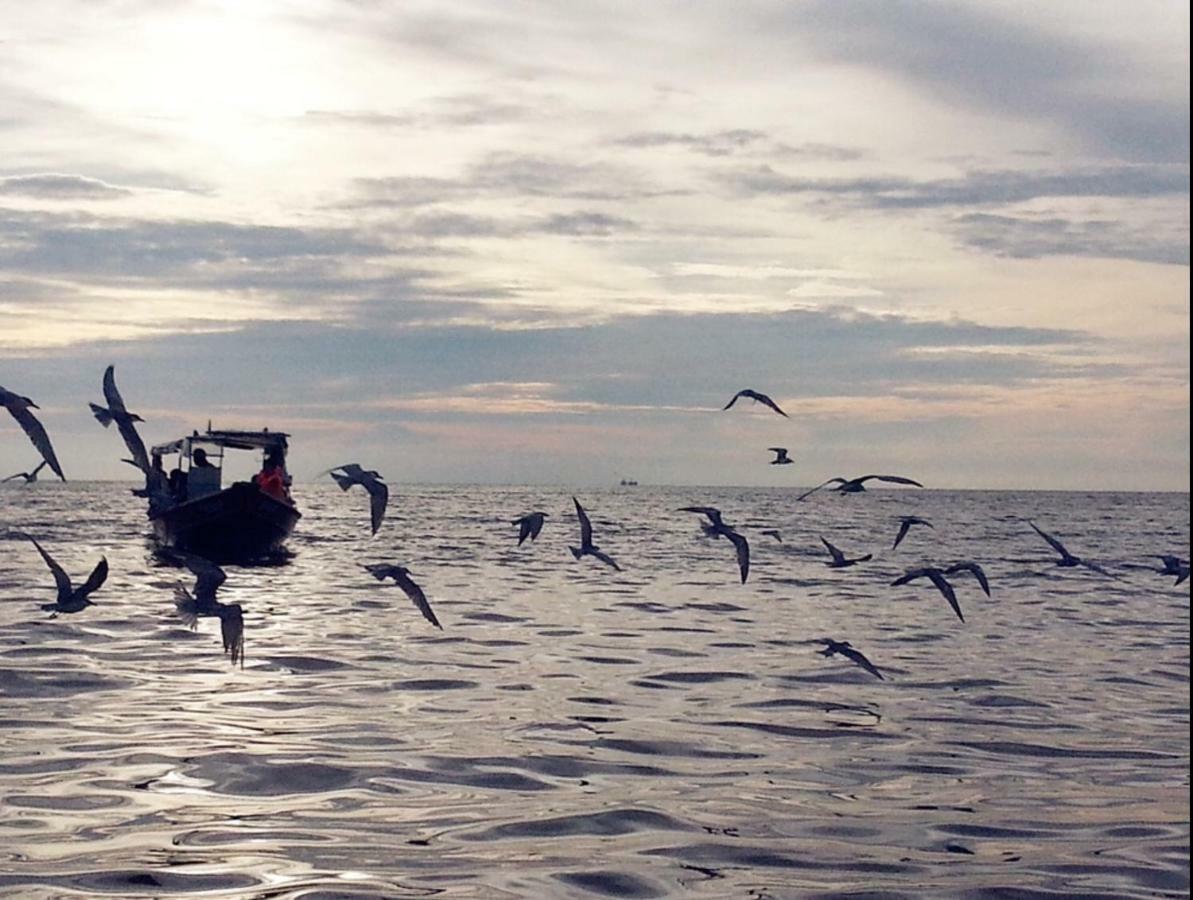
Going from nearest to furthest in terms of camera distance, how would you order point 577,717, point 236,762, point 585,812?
1. point 585,812
2. point 236,762
3. point 577,717

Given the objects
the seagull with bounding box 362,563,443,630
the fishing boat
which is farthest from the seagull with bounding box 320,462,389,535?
the fishing boat

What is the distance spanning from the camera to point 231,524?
1271 inches

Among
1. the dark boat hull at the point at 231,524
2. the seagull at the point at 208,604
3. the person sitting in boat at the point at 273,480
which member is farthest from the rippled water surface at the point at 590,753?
the person sitting in boat at the point at 273,480

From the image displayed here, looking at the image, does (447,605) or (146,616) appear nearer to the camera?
(146,616)

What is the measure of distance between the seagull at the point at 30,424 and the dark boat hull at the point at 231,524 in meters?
22.3

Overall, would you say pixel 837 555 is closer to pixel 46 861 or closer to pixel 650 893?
pixel 650 893

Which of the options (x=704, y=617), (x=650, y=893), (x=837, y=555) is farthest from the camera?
(x=704, y=617)

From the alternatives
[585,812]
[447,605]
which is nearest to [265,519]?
[447,605]

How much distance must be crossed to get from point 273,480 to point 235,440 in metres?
4.07

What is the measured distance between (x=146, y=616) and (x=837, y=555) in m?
9.12

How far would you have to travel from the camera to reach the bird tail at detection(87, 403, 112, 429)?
36.3ft

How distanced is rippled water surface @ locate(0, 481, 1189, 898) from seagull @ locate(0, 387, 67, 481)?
1.94m

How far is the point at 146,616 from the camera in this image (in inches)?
748

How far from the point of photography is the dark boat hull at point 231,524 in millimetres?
31734
